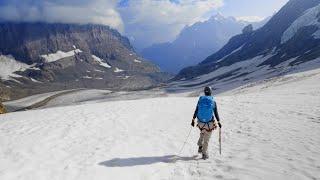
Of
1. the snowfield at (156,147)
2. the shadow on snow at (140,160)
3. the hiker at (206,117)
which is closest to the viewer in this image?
the snowfield at (156,147)

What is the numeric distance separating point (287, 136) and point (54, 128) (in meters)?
12.6

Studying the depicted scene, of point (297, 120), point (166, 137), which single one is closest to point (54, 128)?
Answer: point (166, 137)

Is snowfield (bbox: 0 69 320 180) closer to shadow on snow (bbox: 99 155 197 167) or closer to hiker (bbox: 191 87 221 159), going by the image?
shadow on snow (bbox: 99 155 197 167)

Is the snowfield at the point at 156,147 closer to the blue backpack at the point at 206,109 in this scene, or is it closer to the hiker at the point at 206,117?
the hiker at the point at 206,117

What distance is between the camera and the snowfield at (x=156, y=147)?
13.5 metres

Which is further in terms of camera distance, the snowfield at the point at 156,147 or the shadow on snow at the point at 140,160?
the shadow on snow at the point at 140,160

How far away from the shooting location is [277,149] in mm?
15852

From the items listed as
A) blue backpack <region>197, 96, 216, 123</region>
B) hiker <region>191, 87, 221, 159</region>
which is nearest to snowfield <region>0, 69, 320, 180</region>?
hiker <region>191, 87, 221, 159</region>

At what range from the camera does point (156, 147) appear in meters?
17.7

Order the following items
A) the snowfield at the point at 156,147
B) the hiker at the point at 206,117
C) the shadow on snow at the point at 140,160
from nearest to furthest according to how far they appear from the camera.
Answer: the snowfield at the point at 156,147 → the shadow on snow at the point at 140,160 → the hiker at the point at 206,117

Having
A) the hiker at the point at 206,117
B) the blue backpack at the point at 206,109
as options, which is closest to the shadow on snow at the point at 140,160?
the hiker at the point at 206,117

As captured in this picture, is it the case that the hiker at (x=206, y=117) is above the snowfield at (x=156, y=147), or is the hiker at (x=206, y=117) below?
above

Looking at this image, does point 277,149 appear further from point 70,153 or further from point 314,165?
point 70,153

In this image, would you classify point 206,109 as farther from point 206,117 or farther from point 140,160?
point 140,160
